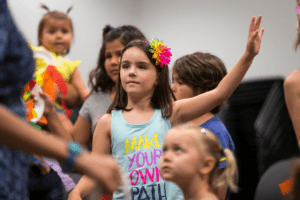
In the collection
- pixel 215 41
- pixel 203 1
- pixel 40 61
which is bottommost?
pixel 40 61

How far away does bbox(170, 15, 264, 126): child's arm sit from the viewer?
5.58 ft

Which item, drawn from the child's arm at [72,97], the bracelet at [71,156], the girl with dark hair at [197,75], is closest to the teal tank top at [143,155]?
the girl with dark hair at [197,75]

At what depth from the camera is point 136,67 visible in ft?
6.43

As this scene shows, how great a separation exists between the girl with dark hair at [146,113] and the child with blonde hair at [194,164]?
0.69ft

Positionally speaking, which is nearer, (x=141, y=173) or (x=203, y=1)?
(x=141, y=173)

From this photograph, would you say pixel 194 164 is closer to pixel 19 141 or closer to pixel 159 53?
pixel 159 53

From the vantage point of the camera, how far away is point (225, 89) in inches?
68.7

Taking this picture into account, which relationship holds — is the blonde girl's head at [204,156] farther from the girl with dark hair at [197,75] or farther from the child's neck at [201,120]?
the girl with dark hair at [197,75]

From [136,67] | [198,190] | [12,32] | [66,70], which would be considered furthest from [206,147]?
[66,70]

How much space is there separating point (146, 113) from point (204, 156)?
449 millimetres

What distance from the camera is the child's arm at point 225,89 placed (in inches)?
67.0

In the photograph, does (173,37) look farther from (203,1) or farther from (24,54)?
(24,54)

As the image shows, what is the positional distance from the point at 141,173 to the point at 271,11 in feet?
12.8

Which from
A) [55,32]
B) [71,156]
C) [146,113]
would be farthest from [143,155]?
[55,32]
